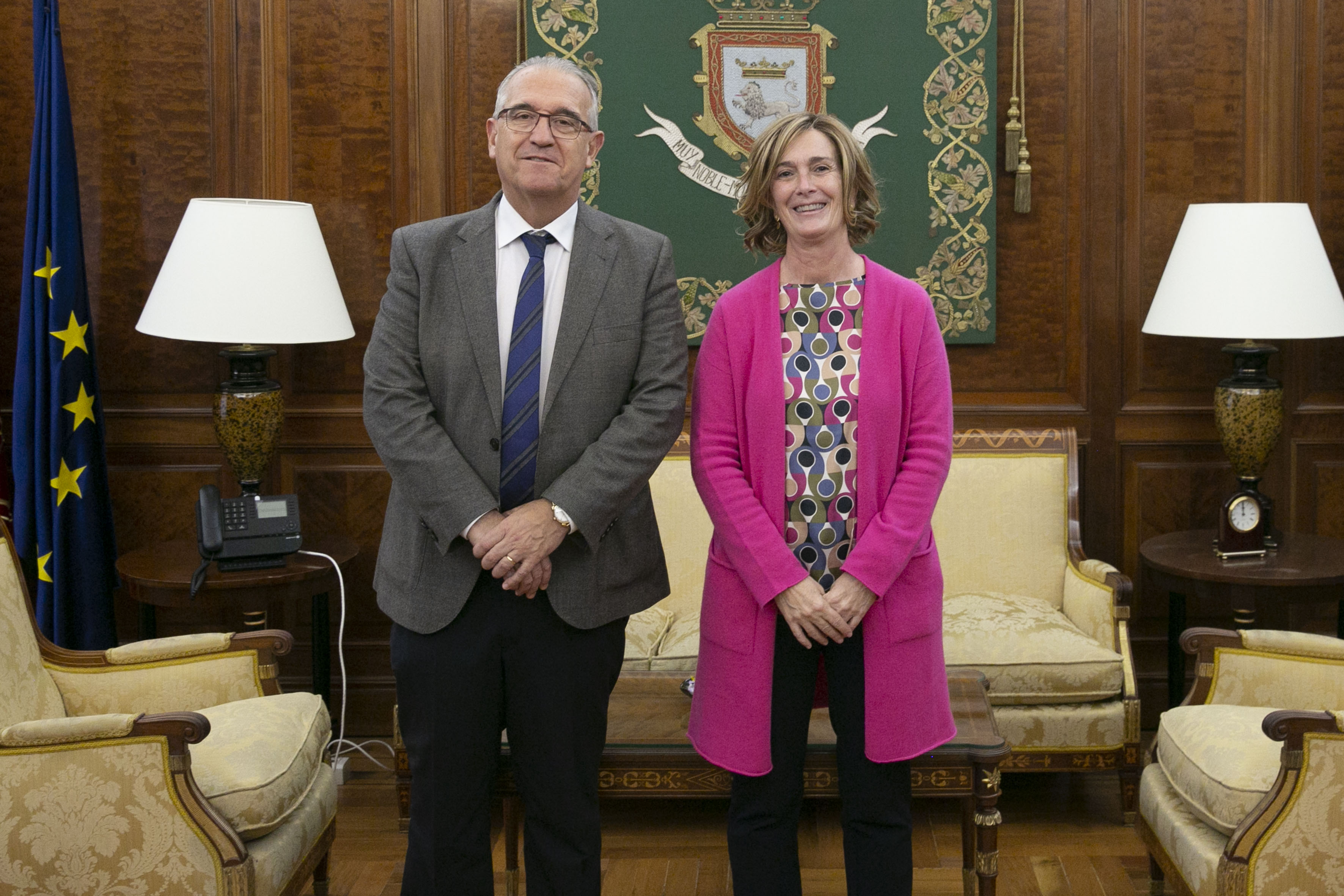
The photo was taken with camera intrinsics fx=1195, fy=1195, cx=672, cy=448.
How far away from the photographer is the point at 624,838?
3.01 m

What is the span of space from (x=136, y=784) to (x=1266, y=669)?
7.25 ft

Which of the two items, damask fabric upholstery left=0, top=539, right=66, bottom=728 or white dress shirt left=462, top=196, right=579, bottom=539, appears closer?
white dress shirt left=462, top=196, right=579, bottom=539

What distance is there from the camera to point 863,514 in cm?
195

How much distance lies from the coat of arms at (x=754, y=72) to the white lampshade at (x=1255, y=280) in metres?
0.96

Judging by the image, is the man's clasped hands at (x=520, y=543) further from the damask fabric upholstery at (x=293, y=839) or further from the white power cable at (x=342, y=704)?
the white power cable at (x=342, y=704)

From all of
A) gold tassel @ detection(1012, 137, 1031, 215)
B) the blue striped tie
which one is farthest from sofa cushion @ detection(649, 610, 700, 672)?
gold tassel @ detection(1012, 137, 1031, 215)

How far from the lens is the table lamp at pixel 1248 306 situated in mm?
3182

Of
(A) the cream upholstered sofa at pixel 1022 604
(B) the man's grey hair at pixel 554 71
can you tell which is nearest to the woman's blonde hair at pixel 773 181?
(B) the man's grey hair at pixel 554 71

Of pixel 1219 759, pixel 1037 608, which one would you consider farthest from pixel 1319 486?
pixel 1219 759

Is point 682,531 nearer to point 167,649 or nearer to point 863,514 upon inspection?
point 167,649

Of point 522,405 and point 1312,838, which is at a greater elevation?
point 522,405

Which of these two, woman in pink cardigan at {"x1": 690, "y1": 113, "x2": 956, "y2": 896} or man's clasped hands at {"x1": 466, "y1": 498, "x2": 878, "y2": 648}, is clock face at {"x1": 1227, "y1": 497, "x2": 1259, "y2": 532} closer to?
woman in pink cardigan at {"x1": 690, "y1": 113, "x2": 956, "y2": 896}

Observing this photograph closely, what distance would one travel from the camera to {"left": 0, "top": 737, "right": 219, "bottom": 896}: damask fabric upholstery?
204cm

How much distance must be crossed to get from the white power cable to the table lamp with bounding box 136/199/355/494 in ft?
1.21
